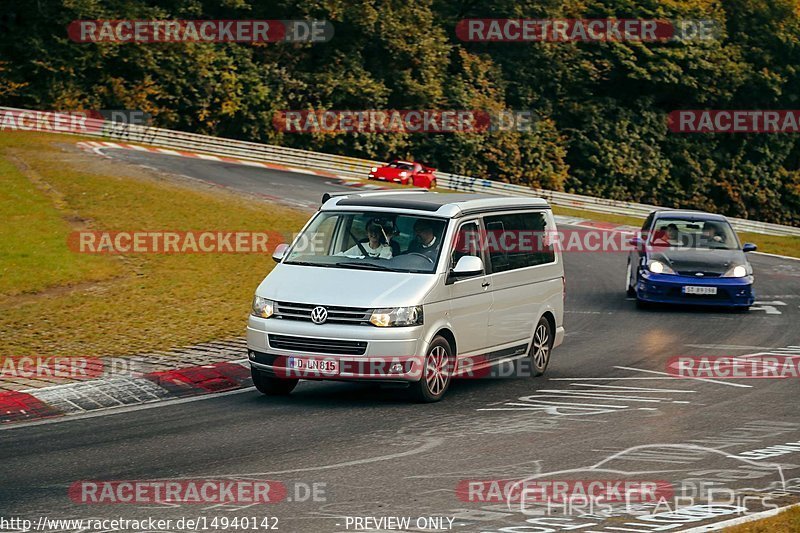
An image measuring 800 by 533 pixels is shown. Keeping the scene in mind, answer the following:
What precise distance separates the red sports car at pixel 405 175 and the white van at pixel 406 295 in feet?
110

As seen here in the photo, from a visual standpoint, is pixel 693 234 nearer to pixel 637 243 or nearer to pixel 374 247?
pixel 637 243

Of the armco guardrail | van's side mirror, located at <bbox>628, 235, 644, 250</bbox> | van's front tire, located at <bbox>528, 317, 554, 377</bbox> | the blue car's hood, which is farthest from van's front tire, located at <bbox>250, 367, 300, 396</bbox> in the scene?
the armco guardrail

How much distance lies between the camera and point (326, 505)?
27.7ft

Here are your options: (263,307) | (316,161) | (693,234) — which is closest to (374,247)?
(263,307)

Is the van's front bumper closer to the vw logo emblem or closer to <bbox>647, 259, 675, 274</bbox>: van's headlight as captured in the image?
the vw logo emblem

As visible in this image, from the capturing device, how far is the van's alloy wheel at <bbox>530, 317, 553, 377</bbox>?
15.0 metres

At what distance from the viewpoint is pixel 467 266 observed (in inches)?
516

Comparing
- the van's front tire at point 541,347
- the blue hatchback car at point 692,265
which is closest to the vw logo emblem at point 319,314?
the van's front tire at point 541,347

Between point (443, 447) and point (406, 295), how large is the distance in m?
2.36

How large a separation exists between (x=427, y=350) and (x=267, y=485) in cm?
388

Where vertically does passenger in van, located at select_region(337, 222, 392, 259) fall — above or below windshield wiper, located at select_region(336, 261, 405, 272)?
above

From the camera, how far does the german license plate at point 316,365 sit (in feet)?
40.2

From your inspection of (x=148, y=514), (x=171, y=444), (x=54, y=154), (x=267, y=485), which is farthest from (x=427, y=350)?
(x=54, y=154)

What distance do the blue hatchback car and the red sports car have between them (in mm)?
25456
